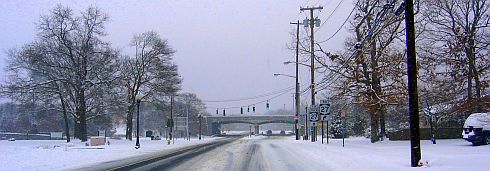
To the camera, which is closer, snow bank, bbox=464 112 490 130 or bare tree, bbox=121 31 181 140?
snow bank, bbox=464 112 490 130

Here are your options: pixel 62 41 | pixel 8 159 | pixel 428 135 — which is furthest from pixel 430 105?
pixel 62 41

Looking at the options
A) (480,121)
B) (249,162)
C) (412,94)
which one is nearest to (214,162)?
(249,162)

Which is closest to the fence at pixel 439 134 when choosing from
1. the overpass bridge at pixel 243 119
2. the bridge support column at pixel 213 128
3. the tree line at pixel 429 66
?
the tree line at pixel 429 66

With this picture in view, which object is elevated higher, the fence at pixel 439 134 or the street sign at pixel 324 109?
the street sign at pixel 324 109

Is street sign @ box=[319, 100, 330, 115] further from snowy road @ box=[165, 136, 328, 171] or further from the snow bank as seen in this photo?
the snow bank

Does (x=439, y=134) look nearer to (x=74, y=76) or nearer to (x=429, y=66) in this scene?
(x=429, y=66)

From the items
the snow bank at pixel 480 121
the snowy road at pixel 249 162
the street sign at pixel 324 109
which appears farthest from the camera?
the street sign at pixel 324 109

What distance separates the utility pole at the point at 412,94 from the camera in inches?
559

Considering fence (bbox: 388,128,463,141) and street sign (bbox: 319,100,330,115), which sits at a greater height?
street sign (bbox: 319,100,330,115)

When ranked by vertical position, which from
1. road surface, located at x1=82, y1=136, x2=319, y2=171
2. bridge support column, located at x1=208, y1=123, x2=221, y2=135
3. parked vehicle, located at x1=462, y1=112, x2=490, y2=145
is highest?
parked vehicle, located at x1=462, y1=112, x2=490, y2=145

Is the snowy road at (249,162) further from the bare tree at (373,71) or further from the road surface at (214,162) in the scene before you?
the bare tree at (373,71)

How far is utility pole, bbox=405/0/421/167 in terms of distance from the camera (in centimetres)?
1419

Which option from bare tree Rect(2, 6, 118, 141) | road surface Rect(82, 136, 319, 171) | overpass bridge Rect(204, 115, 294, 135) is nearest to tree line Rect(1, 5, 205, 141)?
bare tree Rect(2, 6, 118, 141)

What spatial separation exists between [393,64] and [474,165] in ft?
56.2
